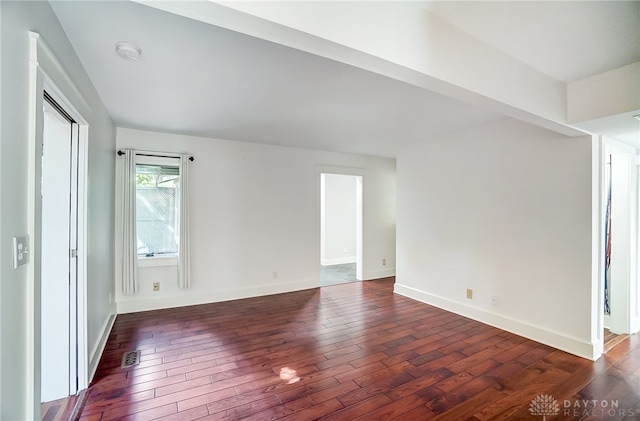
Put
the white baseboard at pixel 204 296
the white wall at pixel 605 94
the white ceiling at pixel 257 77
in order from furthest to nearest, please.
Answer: the white baseboard at pixel 204 296, the white wall at pixel 605 94, the white ceiling at pixel 257 77

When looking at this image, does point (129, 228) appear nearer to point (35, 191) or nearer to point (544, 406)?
point (35, 191)

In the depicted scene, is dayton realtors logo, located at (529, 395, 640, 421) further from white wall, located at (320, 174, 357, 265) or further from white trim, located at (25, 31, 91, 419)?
white wall, located at (320, 174, 357, 265)

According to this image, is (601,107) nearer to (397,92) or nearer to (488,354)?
(397,92)

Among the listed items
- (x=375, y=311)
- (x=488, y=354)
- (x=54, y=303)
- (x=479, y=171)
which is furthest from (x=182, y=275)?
(x=479, y=171)

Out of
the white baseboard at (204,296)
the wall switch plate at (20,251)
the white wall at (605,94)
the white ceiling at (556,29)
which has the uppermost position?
the white ceiling at (556,29)

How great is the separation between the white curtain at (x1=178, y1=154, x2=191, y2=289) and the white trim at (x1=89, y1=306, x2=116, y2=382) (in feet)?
2.91

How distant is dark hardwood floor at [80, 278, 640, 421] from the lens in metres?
1.95

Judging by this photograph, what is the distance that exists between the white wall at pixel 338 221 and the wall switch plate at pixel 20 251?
21.3 feet

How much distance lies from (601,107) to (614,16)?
2.91 ft

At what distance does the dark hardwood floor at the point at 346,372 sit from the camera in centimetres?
195

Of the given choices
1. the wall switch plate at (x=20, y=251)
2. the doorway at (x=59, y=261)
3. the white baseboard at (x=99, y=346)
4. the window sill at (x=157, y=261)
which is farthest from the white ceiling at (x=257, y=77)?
the white baseboard at (x=99, y=346)

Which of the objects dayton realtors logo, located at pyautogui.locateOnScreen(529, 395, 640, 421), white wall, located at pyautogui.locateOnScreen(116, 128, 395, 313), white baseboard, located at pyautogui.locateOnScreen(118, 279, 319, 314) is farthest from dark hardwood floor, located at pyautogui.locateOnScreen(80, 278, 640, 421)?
white wall, located at pyautogui.locateOnScreen(116, 128, 395, 313)

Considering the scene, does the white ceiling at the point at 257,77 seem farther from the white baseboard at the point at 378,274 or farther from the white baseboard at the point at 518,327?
the white baseboard at the point at 378,274

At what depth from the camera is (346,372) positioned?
2379mm
